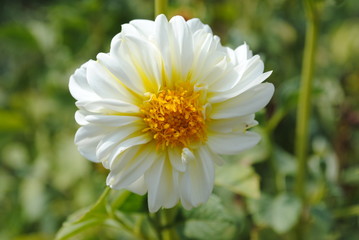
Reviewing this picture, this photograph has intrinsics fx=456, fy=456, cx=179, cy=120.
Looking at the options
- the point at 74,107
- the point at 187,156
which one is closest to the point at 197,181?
the point at 187,156

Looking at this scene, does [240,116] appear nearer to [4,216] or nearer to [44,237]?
[44,237]

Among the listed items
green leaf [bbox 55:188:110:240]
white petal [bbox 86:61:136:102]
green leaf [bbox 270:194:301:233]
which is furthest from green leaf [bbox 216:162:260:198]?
white petal [bbox 86:61:136:102]

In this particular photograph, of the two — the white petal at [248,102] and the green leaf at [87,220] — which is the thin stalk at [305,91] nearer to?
the white petal at [248,102]

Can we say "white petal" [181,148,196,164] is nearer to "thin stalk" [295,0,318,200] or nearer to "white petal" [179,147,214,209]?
"white petal" [179,147,214,209]

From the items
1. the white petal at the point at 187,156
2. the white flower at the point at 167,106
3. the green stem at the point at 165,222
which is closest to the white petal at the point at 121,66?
the white flower at the point at 167,106

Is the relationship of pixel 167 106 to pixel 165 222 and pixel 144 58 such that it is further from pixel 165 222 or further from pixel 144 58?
pixel 165 222
